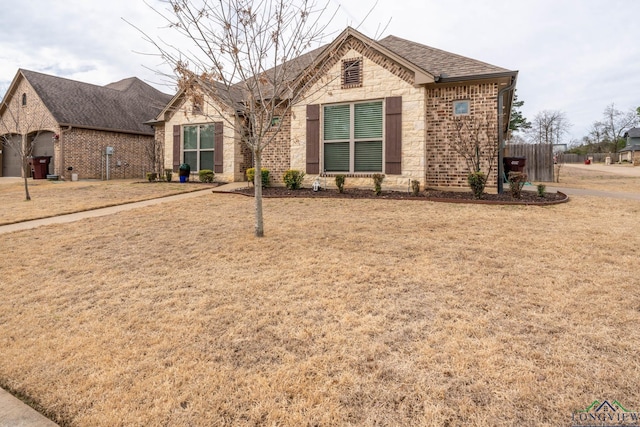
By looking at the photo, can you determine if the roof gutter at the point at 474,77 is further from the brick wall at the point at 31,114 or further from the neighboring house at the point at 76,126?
the brick wall at the point at 31,114

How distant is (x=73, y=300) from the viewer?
320 centimetres

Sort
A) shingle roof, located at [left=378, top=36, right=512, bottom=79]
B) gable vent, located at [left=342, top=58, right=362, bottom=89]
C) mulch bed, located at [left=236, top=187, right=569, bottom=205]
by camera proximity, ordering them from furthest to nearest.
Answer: gable vent, located at [left=342, top=58, right=362, bottom=89] → shingle roof, located at [left=378, top=36, right=512, bottom=79] → mulch bed, located at [left=236, top=187, right=569, bottom=205]

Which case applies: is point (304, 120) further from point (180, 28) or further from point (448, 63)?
point (180, 28)

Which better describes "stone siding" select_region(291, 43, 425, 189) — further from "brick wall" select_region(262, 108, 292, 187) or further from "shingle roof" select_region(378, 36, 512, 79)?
"brick wall" select_region(262, 108, 292, 187)

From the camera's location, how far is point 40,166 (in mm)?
17859

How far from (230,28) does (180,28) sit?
32.0 inches

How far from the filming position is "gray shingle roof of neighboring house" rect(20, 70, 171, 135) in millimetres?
18234

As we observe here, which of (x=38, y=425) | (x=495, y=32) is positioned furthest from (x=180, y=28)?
(x=495, y=32)

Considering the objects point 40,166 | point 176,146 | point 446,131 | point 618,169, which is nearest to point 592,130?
point 618,169

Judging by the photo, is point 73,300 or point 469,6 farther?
point 469,6

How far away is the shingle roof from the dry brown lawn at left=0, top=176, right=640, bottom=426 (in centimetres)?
594

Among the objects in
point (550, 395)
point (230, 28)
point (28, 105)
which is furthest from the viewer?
point (28, 105)

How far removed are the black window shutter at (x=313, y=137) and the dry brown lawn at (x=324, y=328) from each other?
6.03m

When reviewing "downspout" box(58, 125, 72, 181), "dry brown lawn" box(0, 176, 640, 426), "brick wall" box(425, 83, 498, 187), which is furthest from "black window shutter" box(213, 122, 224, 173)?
"downspout" box(58, 125, 72, 181)
